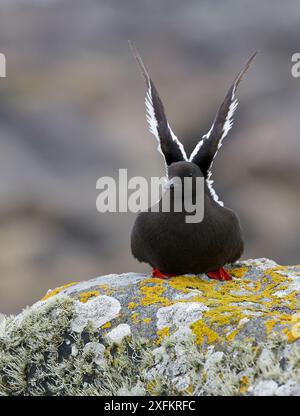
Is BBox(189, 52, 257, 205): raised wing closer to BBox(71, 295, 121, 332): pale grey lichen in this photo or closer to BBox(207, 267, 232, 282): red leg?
BBox(207, 267, 232, 282): red leg

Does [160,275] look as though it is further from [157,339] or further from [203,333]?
[203,333]

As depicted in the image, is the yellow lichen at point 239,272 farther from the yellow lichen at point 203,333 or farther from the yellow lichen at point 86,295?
the yellow lichen at point 203,333

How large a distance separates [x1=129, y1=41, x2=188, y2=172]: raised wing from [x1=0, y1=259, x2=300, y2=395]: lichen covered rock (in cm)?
196

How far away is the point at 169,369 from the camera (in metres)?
5.07

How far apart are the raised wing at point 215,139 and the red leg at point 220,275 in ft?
3.54

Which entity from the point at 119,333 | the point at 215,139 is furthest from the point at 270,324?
the point at 215,139

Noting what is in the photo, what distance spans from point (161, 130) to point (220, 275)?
2306mm

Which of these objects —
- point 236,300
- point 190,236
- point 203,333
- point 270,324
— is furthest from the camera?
point 190,236

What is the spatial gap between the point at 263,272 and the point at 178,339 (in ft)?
8.29

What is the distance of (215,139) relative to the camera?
8.36m

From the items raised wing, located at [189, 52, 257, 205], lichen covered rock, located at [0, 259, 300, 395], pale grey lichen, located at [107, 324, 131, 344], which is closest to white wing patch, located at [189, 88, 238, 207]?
raised wing, located at [189, 52, 257, 205]
